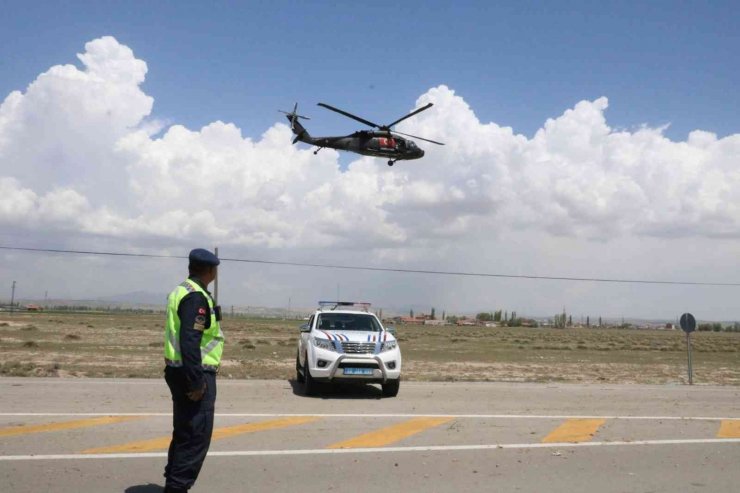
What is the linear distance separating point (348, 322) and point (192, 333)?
9.74 meters

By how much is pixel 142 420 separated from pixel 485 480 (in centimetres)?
520

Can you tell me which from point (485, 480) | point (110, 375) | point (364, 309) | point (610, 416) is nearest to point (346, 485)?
point (485, 480)

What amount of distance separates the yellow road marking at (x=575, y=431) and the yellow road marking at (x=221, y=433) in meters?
3.40

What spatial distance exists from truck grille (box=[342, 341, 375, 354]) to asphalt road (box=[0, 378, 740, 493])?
35.7 inches

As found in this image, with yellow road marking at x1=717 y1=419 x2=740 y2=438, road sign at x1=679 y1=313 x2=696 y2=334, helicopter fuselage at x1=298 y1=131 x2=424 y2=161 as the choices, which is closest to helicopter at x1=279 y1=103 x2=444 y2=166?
helicopter fuselage at x1=298 y1=131 x2=424 y2=161

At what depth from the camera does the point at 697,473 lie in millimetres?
7207

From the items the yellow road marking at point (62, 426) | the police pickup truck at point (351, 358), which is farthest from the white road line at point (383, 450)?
the police pickup truck at point (351, 358)

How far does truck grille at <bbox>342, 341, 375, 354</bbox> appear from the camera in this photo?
44.3ft

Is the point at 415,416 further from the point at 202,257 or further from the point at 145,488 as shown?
the point at 202,257

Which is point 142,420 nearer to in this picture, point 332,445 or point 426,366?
point 332,445

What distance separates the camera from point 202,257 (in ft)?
18.4

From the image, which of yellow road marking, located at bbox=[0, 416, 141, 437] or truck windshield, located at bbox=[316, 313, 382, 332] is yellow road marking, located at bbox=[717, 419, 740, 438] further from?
yellow road marking, located at bbox=[0, 416, 141, 437]

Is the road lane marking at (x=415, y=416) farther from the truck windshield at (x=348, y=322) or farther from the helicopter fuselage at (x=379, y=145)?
the helicopter fuselage at (x=379, y=145)

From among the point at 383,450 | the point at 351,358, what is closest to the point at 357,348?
the point at 351,358
